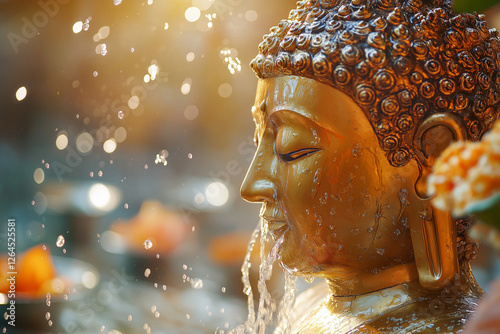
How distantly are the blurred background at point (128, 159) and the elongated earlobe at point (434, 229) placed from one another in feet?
4.09

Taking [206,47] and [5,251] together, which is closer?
[5,251]

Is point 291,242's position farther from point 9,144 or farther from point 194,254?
point 194,254

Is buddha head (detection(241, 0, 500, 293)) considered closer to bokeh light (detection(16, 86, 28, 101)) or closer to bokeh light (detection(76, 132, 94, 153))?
bokeh light (detection(76, 132, 94, 153))

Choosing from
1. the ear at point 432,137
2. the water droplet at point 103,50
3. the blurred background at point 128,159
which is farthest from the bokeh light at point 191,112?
the ear at point 432,137

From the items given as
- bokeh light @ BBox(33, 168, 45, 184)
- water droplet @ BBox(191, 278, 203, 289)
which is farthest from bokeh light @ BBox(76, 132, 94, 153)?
water droplet @ BBox(191, 278, 203, 289)

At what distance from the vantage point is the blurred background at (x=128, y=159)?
82.8 inches

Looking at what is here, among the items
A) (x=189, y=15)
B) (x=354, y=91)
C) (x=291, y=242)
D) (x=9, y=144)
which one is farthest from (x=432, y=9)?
(x=9, y=144)

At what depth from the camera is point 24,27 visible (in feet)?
7.10

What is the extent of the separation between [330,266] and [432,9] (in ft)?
1.93

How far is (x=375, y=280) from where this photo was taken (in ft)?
4.24

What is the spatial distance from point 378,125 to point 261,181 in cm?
28

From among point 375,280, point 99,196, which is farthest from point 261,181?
point 99,196

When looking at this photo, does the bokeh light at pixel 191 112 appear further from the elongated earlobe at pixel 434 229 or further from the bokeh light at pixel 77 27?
the elongated earlobe at pixel 434 229

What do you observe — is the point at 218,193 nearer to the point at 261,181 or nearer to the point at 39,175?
the point at 39,175
